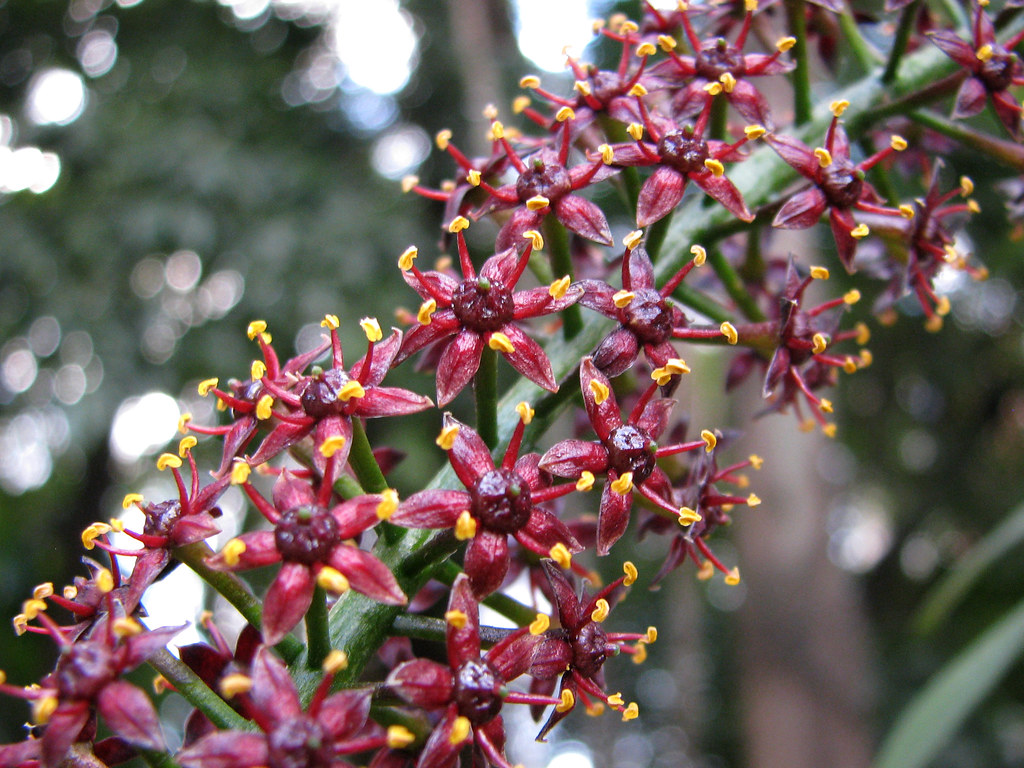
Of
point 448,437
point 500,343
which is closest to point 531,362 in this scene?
point 500,343

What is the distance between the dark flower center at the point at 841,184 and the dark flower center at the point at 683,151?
213 mm

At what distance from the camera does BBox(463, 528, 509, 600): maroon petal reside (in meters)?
0.92

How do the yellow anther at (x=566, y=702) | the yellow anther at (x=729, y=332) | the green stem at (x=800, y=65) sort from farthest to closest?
1. the green stem at (x=800, y=65)
2. the yellow anther at (x=729, y=332)
3. the yellow anther at (x=566, y=702)

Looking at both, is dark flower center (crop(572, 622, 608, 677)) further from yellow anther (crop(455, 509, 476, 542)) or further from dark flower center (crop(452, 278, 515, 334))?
dark flower center (crop(452, 278, 515, 334))

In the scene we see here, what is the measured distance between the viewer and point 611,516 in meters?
0.97

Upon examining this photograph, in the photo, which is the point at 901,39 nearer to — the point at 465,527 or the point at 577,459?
the point at 577,459

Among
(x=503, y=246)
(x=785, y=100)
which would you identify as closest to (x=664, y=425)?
(x=503, y=246)

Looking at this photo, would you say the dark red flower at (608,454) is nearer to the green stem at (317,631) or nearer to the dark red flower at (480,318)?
the dark red flower at (480,318)

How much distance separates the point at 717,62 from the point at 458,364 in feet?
2.32

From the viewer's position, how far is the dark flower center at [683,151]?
117 cm

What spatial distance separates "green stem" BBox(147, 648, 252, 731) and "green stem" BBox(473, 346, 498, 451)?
47 cm

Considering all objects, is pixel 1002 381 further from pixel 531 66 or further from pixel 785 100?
pixel 531 66

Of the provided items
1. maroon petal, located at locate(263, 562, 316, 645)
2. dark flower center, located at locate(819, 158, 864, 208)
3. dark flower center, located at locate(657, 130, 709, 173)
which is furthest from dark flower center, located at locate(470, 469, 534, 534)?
dark flower center, located at locate(819, 158, 864, 208)

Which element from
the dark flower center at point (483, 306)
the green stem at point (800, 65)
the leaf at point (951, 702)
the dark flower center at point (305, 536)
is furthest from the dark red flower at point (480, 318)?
the leaf at point (951, 702)
